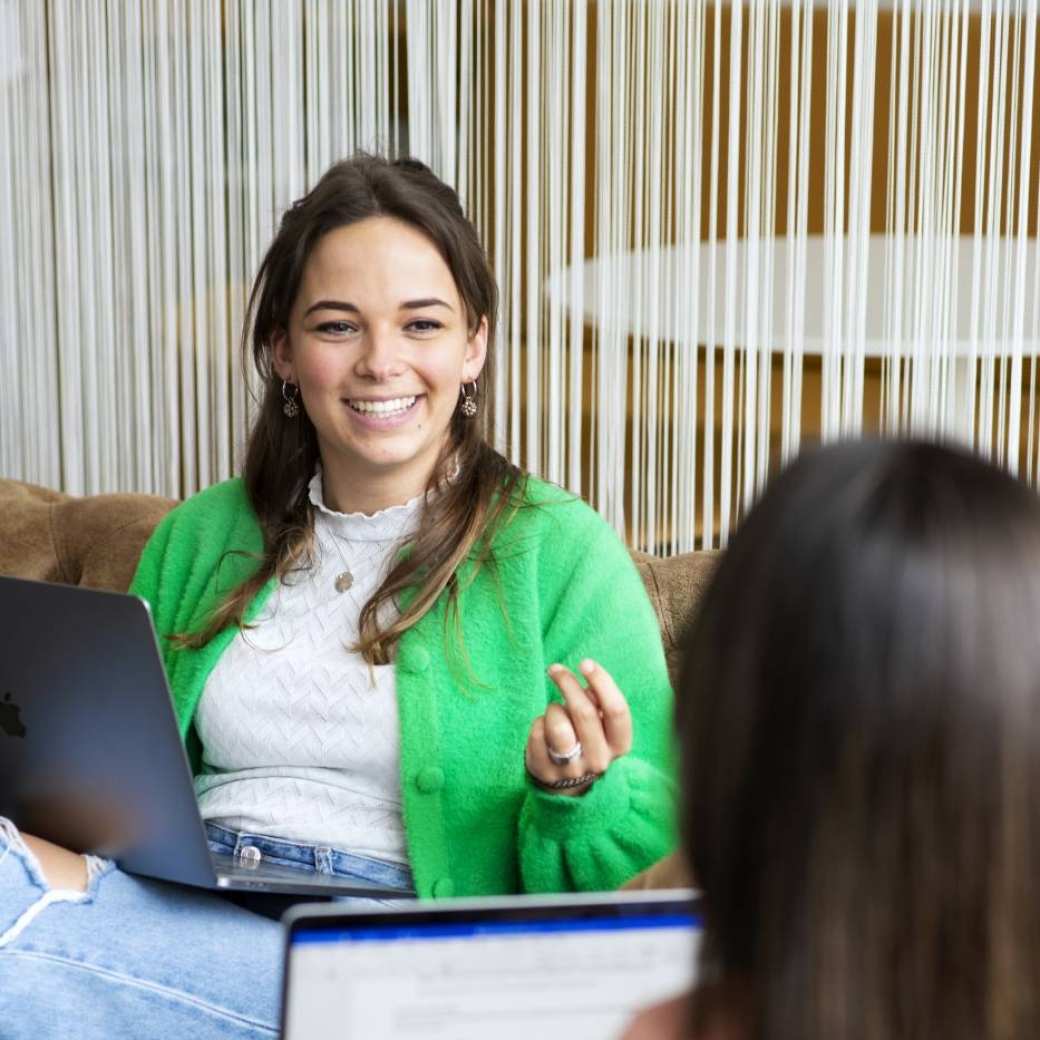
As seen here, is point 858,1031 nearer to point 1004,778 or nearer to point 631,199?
point 1004,778

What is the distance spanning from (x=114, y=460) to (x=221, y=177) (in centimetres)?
51

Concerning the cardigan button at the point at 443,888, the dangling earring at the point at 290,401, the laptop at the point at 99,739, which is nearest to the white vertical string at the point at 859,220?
the dangling earring at the point at 290,401

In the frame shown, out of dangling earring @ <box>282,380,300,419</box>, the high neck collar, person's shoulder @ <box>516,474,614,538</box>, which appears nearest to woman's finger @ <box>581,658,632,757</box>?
person's shoulder @ <box>516,474,614,538</box>

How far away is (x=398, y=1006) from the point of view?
2.22ft

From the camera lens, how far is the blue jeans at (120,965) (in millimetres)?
1175

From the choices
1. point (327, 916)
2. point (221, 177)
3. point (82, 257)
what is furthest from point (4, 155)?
point (327, 916)

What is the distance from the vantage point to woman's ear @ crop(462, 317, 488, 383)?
167 cm

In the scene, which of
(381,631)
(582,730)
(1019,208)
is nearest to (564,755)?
(582,730)

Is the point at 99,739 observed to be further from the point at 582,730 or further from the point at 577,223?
the point at 577,223

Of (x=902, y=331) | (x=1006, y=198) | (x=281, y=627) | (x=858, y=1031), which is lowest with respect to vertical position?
(x=281, y=627)

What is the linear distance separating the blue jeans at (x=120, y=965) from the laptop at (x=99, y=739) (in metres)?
0.04

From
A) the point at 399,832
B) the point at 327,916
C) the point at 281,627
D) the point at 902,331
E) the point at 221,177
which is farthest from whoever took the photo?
the point at 221,177

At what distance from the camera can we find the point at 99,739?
125cm

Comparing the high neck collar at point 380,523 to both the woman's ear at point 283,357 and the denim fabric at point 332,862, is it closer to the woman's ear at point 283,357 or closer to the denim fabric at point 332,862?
the woman's ear at point 283,357
